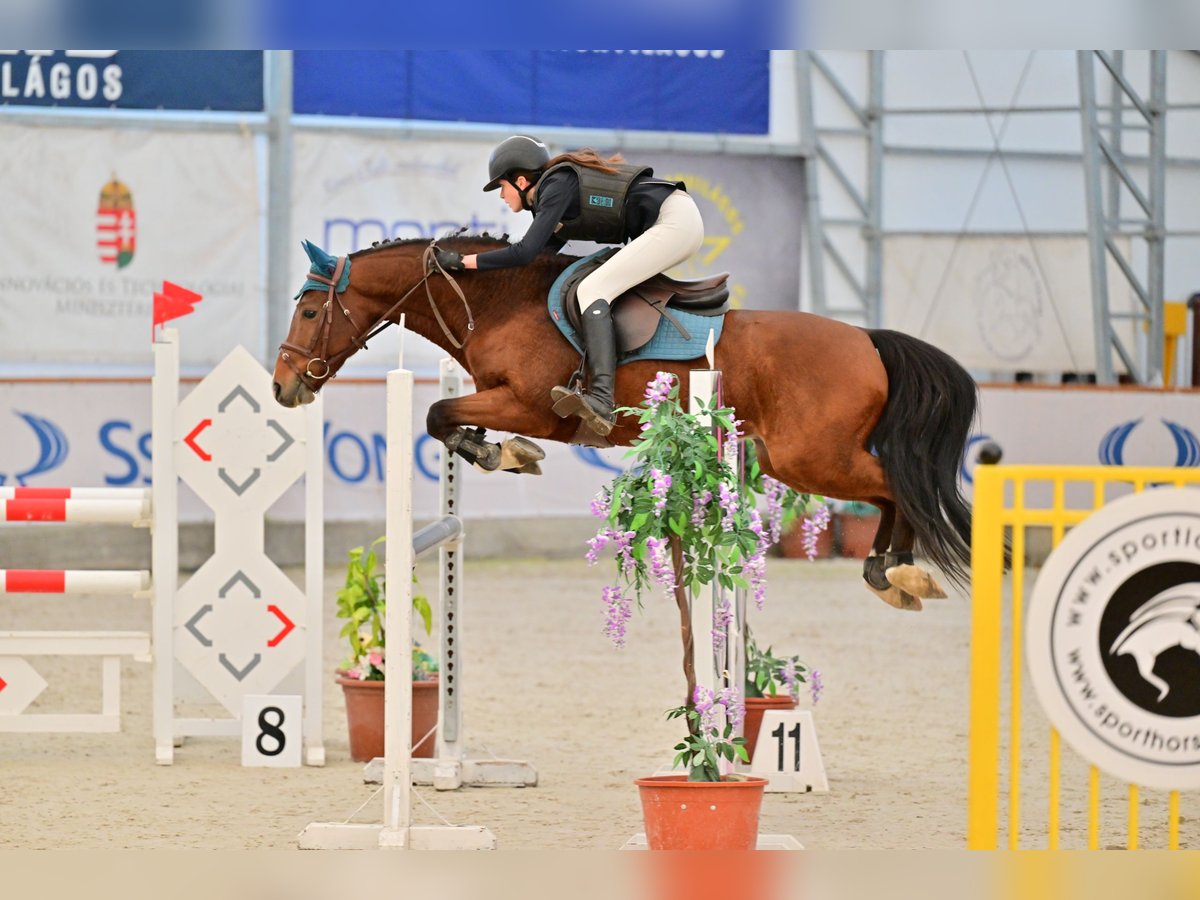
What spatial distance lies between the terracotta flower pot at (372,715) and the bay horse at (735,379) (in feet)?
4.09

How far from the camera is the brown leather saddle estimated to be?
4.70 m

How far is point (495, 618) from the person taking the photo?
9453mm

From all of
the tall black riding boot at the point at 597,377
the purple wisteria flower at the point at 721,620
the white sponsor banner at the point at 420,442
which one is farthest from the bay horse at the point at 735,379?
the white sponsor banner at the point at 420,442

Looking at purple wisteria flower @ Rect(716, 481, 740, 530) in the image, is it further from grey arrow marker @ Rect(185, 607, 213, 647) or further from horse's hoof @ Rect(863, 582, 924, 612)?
grey arrow marker @ Rect(185, 607, 213, 647)

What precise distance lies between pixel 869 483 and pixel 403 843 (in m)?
1.74

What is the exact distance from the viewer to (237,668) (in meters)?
5.60

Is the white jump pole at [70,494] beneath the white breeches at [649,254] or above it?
beneath

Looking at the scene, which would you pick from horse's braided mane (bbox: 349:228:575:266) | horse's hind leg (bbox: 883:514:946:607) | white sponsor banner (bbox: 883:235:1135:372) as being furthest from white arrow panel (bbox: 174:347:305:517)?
white sponsor banner (bbox: 883:235:1135:372)

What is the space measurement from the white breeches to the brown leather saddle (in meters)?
0.05

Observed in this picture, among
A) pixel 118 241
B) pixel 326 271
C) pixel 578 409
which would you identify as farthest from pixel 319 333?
pixel 118 241

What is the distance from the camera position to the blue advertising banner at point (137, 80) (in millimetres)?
11531

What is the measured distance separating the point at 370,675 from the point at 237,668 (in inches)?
17.9

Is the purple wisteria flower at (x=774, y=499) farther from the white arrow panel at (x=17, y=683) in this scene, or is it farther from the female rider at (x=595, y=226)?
the white arrow panel at (x=17, y=683)

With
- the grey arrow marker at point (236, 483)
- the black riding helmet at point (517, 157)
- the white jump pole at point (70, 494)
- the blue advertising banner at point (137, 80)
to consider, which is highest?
the blue advertising banner at point (137, 80)
